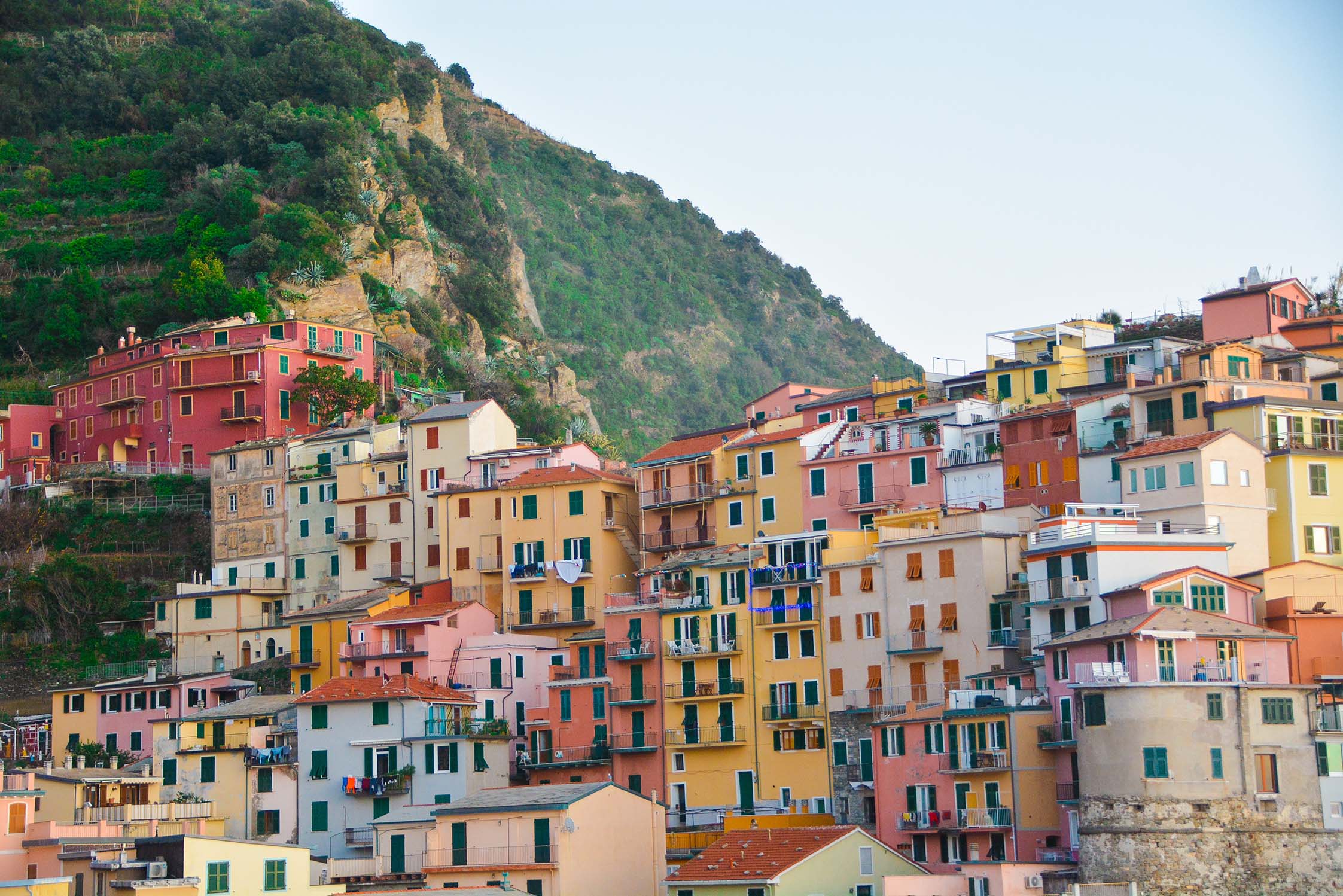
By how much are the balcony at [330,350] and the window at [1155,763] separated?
1913 inches

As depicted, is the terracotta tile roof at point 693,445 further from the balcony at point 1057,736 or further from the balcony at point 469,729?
the balcony at point 1057,736

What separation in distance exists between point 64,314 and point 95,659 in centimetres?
2555

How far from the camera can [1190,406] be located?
65875 millimetres

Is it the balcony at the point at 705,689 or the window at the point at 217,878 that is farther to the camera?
the balcony at the point at 705,689

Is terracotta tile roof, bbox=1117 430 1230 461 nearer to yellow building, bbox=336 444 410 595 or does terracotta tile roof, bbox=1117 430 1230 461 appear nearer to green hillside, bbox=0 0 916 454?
yellow building, bbox=336 444 410 595

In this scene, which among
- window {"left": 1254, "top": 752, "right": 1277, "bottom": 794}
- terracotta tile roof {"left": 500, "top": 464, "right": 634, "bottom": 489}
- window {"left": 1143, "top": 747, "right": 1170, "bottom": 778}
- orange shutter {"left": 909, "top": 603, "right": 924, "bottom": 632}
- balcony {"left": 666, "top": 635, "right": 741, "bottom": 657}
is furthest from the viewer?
terracotta tile roof {"left": 500, "top": 464, "right": 634, "bottom": 489}

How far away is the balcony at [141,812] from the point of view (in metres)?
61.6

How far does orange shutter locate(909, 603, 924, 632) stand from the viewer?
61.5 meters

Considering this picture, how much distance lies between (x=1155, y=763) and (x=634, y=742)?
68.6 ft

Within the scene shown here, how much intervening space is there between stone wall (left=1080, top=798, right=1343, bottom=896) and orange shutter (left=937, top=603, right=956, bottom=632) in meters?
10.2

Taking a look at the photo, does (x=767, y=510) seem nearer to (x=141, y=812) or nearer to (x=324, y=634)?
(x=324, y=634)

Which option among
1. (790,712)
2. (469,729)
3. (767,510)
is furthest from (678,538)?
(469,729)

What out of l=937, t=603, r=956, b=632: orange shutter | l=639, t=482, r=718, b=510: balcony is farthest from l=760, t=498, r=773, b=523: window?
l=937, t=603, r=956, b=632: orange shutter

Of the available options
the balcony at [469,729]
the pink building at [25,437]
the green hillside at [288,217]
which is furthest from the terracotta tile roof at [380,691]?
the pink building at [25,437]
